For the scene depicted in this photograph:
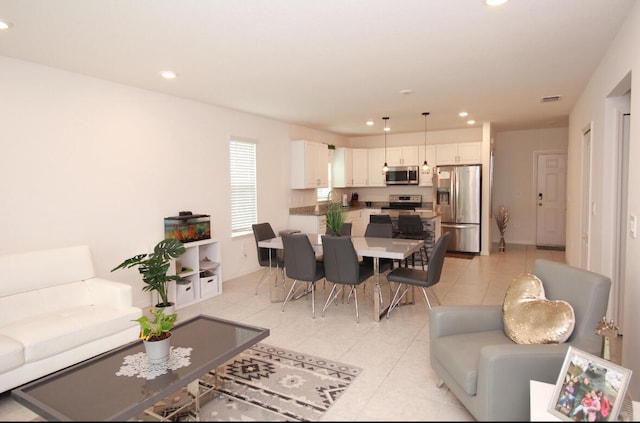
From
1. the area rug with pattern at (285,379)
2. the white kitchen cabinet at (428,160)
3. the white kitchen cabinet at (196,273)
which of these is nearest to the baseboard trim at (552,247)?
the white kitchen cabinet at (428,160)

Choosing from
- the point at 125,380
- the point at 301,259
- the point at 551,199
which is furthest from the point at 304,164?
the point at 551,199

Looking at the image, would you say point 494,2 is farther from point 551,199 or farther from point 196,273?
point 551,199

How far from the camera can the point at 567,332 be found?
6.86ft

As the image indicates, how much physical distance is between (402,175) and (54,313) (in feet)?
21.7

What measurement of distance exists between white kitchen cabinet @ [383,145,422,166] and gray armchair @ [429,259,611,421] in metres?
5.81

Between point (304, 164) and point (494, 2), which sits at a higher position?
point (494, 2)

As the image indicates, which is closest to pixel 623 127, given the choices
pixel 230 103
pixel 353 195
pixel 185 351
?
pixel 185 351

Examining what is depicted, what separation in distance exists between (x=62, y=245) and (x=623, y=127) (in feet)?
17.2

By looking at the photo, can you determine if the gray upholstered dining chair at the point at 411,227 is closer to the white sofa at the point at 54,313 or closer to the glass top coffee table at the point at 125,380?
the glass top coffee table at the point at 125,380

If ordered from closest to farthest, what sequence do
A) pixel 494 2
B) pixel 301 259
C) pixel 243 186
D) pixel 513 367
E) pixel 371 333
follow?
pixel 513 367
pixel 494 2
pixel 371 333
pixel 301 259
pixel 243 186

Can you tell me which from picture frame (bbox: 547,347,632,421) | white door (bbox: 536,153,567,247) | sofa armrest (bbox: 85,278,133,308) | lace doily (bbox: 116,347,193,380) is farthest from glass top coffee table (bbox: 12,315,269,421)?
white door (bbox: 536,153,567,247)

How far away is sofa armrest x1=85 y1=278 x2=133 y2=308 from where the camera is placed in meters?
3.32

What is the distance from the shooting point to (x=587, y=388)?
1.44 m

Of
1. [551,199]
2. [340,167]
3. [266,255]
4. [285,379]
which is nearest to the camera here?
[285,379]
